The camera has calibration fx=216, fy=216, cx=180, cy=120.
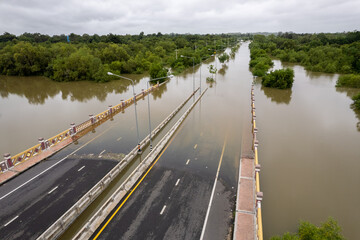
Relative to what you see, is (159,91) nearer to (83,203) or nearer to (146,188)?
(146,188)

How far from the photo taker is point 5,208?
15.4 metres

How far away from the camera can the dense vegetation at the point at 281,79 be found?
162 ft

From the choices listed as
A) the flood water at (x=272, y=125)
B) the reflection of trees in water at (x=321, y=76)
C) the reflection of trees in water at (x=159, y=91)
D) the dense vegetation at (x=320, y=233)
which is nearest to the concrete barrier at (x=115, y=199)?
the flood water at (x=272, y=125)

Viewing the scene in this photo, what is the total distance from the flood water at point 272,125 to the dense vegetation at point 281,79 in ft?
6.08

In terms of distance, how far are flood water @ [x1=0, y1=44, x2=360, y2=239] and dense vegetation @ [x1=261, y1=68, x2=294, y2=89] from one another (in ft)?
6.08

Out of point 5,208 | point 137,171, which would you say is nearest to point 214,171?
point 137,171

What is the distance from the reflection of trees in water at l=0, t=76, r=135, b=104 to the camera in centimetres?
4694

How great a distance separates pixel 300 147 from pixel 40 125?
114ft

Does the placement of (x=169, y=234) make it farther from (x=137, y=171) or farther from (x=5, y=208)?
(x=5, y=208)

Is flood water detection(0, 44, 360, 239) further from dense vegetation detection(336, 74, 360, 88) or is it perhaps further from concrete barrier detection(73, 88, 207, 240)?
concrete barrier detection(73, 88, 207, 240)

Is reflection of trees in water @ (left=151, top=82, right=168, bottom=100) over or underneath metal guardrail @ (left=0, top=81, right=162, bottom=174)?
over

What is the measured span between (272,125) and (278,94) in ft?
65.0

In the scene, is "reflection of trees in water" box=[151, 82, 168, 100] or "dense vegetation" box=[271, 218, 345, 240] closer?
"dense vegetation" box=[271, 218, 345, 240]

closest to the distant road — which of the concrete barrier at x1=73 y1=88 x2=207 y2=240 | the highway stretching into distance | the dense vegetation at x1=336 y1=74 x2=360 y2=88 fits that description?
the highway stretching into distance
